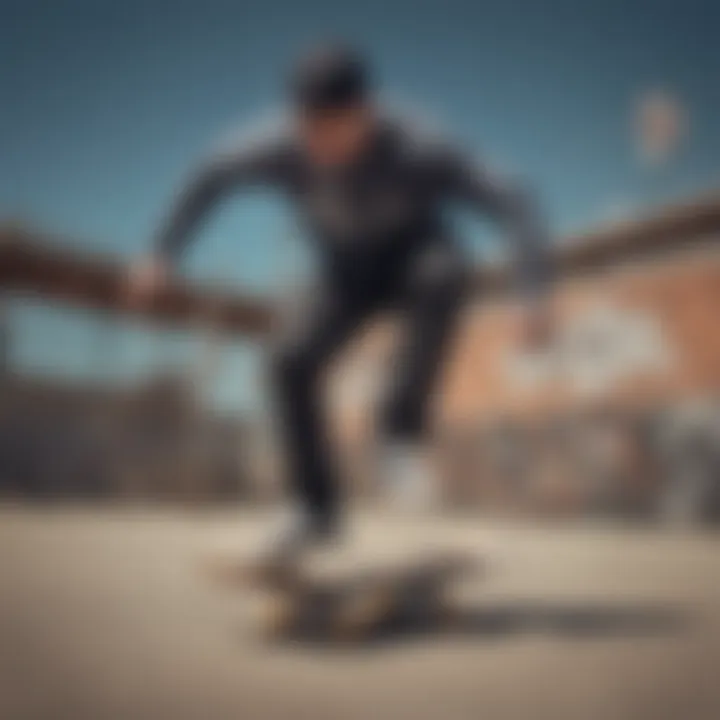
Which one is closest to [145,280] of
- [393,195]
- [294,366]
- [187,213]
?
[187,213]

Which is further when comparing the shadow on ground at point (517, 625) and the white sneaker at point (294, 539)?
the white sneaker at point (294, 539)

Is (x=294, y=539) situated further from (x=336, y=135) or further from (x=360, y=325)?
(x=336, y=135)

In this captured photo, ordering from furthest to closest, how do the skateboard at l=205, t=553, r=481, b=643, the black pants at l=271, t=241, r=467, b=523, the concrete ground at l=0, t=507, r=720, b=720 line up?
the black pants at l=271, t=241, r=467, b=523
the skateboard at l=205, t=553, r=481, b=643
the concrete ground at l=0, t=507, r=720, b=720

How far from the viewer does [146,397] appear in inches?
43.4

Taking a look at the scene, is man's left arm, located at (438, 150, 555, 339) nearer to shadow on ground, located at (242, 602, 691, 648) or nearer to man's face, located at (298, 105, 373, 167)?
man's face, located at (298, 105, 373, 167)

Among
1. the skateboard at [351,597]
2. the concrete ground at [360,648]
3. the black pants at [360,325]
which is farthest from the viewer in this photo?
the black pants at [360,325]

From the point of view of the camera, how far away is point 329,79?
1037 millimetres

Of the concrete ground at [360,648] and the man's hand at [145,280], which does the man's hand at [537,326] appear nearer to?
the concrete ground at [360,648]

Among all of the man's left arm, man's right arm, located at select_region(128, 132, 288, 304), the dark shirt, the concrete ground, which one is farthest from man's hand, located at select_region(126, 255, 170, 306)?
the man's left arm

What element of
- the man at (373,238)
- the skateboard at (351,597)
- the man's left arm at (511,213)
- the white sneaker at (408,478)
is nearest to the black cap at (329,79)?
the man at (373,238)

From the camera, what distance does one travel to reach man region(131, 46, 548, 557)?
1.03 meters

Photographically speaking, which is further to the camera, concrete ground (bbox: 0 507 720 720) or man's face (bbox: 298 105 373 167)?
man's face (bbox: 298 105 373 167)

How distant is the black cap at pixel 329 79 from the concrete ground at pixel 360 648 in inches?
19.5

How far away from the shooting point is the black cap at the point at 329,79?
1029 mm
